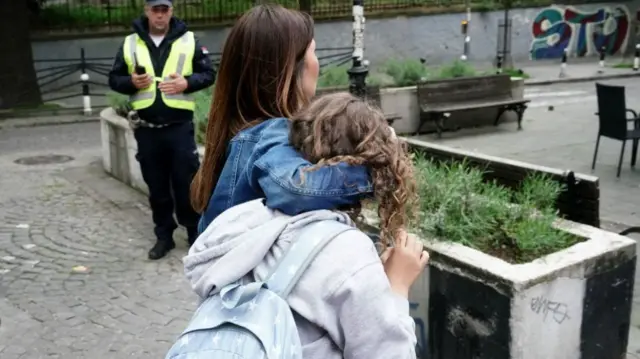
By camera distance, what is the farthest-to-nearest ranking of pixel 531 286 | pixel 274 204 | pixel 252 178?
pixel 531 286 < pixel 252 178 < pixel 274 204

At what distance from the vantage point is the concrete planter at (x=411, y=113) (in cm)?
1191

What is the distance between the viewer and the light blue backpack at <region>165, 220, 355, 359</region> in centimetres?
143

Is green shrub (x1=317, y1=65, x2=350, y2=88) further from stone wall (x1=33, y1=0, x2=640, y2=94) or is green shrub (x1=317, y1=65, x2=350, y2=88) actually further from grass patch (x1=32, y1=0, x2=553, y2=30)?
stone wall (x1=33, y1=0, x2=640, y2=94)

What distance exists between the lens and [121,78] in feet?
18.1

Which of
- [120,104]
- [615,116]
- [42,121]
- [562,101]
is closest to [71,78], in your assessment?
[42,121]

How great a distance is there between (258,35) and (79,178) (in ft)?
24.2

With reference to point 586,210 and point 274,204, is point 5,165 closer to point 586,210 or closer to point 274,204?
point 586,210

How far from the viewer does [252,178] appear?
1.82 metres

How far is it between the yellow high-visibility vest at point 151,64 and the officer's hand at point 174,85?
47mm

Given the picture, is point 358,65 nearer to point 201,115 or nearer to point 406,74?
point 406,74

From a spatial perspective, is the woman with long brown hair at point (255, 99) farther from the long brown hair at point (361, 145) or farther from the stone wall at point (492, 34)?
the stone wall at point (492, 34)

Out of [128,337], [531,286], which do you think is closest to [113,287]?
[128,337]

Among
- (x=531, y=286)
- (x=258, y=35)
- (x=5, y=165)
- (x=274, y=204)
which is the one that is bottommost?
(x=5, y=165)

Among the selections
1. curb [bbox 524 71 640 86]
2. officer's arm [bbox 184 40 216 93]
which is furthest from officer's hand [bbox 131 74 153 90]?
curb [bbox 524 71 640 86]
